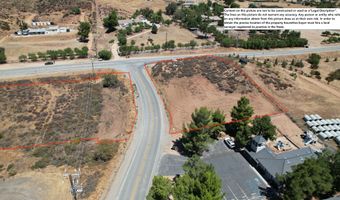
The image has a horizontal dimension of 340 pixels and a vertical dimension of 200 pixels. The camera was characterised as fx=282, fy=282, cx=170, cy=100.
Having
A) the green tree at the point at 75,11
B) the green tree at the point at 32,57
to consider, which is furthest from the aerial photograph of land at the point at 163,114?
the green tree at the point at 75,11

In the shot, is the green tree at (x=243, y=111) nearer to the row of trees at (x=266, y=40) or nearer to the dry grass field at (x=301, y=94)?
the dry grass field at (x=301, y=94)

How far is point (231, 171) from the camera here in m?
47.3

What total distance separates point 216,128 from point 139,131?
1542 centimetres

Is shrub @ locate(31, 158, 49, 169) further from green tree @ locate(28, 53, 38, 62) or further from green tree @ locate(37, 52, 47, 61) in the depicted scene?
green tree @ locate(37, 52, 47, 61)

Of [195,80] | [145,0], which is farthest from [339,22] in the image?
[145,0]

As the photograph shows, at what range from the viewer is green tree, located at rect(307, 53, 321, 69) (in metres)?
94.9

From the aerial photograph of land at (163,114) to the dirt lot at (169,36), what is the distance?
27.2 inches

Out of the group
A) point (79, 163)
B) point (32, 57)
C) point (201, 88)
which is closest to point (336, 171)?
point (201, 88)

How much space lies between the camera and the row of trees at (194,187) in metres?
33.2

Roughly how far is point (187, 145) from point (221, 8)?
389 ft

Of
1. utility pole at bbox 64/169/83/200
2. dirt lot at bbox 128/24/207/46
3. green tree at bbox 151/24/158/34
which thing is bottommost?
utility pole at bbox 64/169/83/200

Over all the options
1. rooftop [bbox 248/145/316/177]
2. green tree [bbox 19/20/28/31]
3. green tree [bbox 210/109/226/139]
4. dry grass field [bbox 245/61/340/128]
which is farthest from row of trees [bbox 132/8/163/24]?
rooftop [bbox 248/145/316/177]

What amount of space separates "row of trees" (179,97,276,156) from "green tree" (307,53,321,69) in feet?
172

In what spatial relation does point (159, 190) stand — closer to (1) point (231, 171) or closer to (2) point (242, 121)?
(1) point (231, 171)
